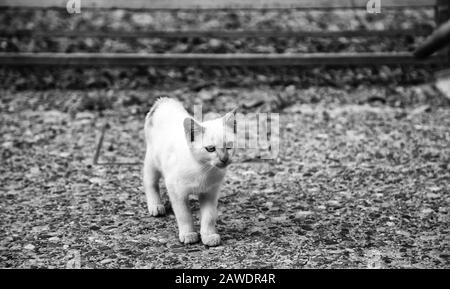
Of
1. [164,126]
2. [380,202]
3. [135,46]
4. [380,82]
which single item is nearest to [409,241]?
[380,202]

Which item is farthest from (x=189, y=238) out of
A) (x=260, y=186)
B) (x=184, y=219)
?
(x=260, y=186)

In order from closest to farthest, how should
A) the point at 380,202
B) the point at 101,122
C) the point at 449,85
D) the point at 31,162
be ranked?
the point at 380,202
the point at 31,162
the point at 101,122
the point at 449,85

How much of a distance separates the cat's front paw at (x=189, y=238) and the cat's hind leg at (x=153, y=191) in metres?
0.48

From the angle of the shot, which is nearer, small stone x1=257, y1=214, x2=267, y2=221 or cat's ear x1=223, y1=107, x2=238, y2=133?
cat's ear x1=223, y1=107, x2=238, y2=133

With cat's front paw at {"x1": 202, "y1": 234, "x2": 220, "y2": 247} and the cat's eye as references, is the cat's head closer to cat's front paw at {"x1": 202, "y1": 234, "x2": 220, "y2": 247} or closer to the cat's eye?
the cat's eye

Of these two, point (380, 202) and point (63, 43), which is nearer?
point (380, 202)

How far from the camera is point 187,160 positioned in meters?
3.90

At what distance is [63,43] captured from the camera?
8.12m

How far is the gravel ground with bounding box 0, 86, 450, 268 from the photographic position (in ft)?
13.2

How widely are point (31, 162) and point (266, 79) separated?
2.85 meters

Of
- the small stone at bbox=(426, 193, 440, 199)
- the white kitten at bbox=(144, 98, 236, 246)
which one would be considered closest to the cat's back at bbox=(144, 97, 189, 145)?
the white kitten at bbox=(144, 98, 236, 246)

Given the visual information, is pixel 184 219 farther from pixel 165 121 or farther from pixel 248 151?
pixel 248 151

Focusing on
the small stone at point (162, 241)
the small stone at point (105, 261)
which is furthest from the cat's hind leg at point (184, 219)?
the small stone at point (105, 261)

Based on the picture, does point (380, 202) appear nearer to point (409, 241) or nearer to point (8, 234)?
point (409, 241)
